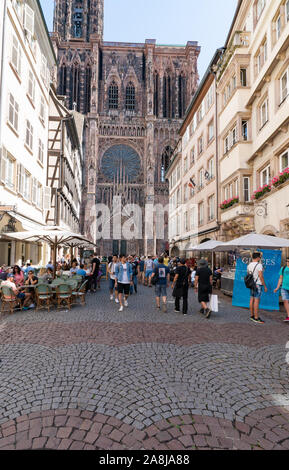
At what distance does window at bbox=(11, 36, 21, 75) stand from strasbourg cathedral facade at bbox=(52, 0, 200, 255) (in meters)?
31.1

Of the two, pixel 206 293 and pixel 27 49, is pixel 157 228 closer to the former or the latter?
pixel 27 49

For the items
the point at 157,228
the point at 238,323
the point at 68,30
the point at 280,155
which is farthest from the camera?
the point at 68,30

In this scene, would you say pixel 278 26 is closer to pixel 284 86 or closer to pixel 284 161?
pixel 284 86

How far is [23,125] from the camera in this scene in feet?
45.5

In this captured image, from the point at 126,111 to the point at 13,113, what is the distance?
40.5 metres

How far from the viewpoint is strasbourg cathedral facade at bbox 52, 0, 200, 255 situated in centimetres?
4575

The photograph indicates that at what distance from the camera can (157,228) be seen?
4550 cm

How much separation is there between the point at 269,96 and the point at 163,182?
35.4 m

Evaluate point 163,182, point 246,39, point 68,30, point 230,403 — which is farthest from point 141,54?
point 230,403

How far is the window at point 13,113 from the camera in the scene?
11.9 metres

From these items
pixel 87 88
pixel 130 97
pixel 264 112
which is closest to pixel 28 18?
pixel 264 112

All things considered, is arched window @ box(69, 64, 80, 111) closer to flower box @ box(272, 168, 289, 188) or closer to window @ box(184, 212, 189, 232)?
window @ box(184, 212, 189, 232)
